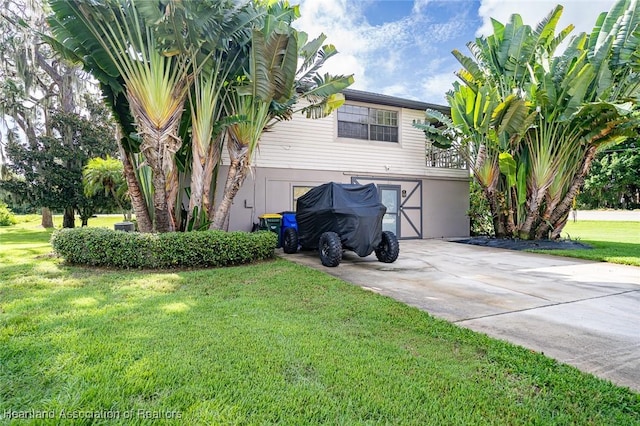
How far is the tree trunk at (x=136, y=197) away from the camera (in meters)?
7.17

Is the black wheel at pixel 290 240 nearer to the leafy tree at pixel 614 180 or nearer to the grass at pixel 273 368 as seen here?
the grass at pixel 273 368

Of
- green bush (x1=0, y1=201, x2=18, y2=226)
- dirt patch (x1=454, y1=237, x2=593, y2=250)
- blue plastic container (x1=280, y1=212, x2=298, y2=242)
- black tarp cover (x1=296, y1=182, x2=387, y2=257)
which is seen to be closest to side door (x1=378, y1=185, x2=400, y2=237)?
dirt patch (x1=454, y1=237, x2=593, y2=250)

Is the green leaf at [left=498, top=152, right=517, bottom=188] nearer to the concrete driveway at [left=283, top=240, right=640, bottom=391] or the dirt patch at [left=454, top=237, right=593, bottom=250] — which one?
the dirt patch at [left=454, top=237, right=593, bottom=250]

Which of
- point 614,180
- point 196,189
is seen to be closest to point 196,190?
point 196,189

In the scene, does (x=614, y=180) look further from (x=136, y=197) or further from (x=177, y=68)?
(x=136, y=197)

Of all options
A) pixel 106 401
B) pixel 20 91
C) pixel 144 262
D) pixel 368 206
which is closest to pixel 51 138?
pixel 20 91

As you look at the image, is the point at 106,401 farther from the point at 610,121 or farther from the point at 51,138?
the point at 51,138

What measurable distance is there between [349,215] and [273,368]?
4464mm

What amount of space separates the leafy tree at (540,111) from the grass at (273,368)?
805 centimetres

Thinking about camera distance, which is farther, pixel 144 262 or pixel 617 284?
pixel 144 262

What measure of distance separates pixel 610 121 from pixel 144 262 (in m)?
11.9

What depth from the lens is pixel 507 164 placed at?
9531 mm

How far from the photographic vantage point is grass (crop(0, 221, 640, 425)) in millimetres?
1955

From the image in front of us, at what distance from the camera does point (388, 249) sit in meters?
7.16
